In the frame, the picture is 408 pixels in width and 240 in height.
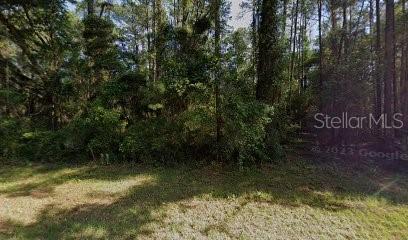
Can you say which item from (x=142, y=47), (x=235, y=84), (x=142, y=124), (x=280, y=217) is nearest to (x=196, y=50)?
(x=235, y=84)

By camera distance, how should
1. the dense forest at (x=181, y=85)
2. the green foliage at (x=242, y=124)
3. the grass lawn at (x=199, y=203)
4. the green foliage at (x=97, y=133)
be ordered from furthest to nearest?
the green foliage at (x=97, y=133) → the dense forest at (x=181, y=85) → the green foliage at (x=242, y=124) → the grass lawn at (x=199, y=203)

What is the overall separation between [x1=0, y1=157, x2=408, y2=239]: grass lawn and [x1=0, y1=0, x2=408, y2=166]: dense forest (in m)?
0.91

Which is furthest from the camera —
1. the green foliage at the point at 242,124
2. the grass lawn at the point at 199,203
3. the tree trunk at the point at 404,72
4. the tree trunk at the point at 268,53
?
the tree trunk at the point at 404,72

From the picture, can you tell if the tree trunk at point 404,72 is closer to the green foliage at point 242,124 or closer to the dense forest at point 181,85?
the dense forest at point 181,85

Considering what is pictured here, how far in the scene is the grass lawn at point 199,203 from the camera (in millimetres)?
4285

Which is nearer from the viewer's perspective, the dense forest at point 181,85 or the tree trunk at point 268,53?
the dense forest at point 181,85

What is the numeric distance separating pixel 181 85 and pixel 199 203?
3713mm

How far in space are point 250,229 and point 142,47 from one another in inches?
549

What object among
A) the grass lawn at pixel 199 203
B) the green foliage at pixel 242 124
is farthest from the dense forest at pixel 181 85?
the grass lawn at pixel 199 203

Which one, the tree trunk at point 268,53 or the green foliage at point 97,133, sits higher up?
the tree trunk at point 268,53

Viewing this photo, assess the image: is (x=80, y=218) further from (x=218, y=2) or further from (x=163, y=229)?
(x=218, y=2)

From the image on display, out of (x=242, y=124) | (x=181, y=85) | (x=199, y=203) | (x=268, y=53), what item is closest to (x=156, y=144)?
(x=181, y=85)

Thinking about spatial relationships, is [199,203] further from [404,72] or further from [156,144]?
[404,72]

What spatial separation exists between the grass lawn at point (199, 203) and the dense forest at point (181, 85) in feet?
2.99
